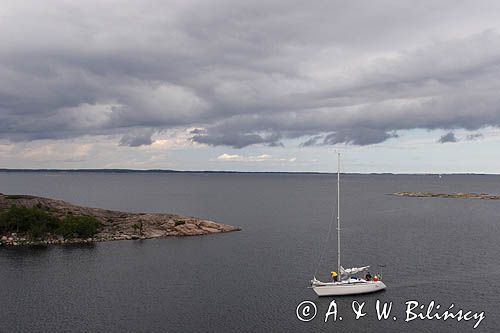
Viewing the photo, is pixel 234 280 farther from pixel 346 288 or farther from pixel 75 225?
pixel 75 225

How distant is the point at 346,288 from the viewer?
2815 inches

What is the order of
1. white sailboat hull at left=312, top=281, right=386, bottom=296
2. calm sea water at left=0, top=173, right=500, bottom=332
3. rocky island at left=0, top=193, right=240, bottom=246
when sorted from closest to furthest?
calm sea water at left=0, top=173, right=500, bottom=332, white sailboat hull at left=312, top=281, right=386, bottom=296, rocky island at left=0, top=193, right=240, bottom=246

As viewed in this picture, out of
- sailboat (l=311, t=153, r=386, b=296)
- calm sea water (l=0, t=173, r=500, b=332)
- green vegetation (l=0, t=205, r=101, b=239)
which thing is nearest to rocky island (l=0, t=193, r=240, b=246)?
green vegetation (l=0, t=205, r=101, b=239)

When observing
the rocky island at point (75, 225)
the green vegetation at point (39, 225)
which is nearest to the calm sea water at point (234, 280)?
the rocky island at point (75, 225)

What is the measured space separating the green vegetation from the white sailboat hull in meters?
67.6

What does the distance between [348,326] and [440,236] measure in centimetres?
7384

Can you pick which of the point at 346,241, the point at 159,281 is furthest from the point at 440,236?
A: the point at 159,281

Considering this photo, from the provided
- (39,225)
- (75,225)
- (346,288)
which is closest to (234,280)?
(346,288)

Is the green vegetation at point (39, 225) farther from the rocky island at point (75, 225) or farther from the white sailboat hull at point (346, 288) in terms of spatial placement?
the white sailboat hull at point (346, 288)

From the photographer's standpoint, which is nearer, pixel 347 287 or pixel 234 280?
pixel 347 287

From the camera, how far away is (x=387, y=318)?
6222 cm

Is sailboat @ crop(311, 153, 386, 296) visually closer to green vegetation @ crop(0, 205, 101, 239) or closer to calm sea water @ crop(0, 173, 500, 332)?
calm sea water @ crop(0, 173, 500, 332)

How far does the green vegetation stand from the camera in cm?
11369

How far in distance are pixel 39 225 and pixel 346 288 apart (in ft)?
262
